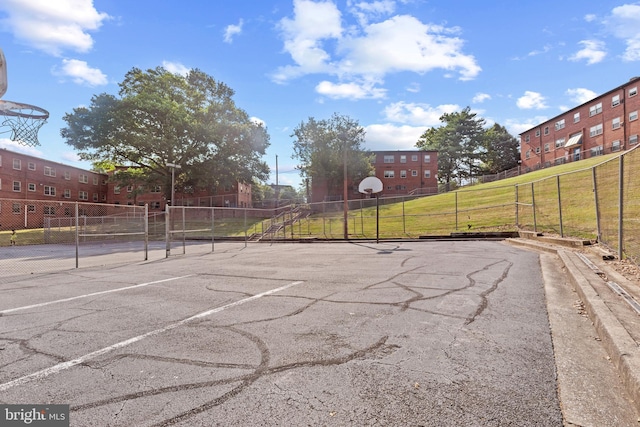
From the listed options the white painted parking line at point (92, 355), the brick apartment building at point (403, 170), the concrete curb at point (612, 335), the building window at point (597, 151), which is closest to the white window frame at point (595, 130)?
the building window at point (597, 151)

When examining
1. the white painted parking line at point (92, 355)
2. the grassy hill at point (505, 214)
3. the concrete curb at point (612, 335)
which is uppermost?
the grassy hill at point (505, 214)

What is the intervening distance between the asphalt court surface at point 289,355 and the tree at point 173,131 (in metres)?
38.5

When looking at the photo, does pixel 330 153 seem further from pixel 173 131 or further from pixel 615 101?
pixel 615 101

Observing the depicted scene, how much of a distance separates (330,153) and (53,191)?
40679 mm

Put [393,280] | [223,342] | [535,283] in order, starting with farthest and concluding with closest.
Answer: [393,280] → [535,283] → [223,342]

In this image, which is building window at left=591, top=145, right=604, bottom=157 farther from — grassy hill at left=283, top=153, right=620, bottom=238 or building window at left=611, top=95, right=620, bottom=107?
grassy hill at left=283, top=153, right=620, bottom=238

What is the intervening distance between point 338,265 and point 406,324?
5.78 meters

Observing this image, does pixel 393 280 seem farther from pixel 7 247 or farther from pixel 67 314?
pixel 7 247

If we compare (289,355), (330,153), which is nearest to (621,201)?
(289,355)

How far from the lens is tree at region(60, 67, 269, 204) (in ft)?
129

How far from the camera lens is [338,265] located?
32.4 feet

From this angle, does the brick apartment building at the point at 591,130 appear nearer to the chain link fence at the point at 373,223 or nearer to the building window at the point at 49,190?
the chain link fence at the point at 373,223

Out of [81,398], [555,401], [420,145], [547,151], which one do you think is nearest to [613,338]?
[555,401]

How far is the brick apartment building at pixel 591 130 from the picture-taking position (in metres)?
40.1
